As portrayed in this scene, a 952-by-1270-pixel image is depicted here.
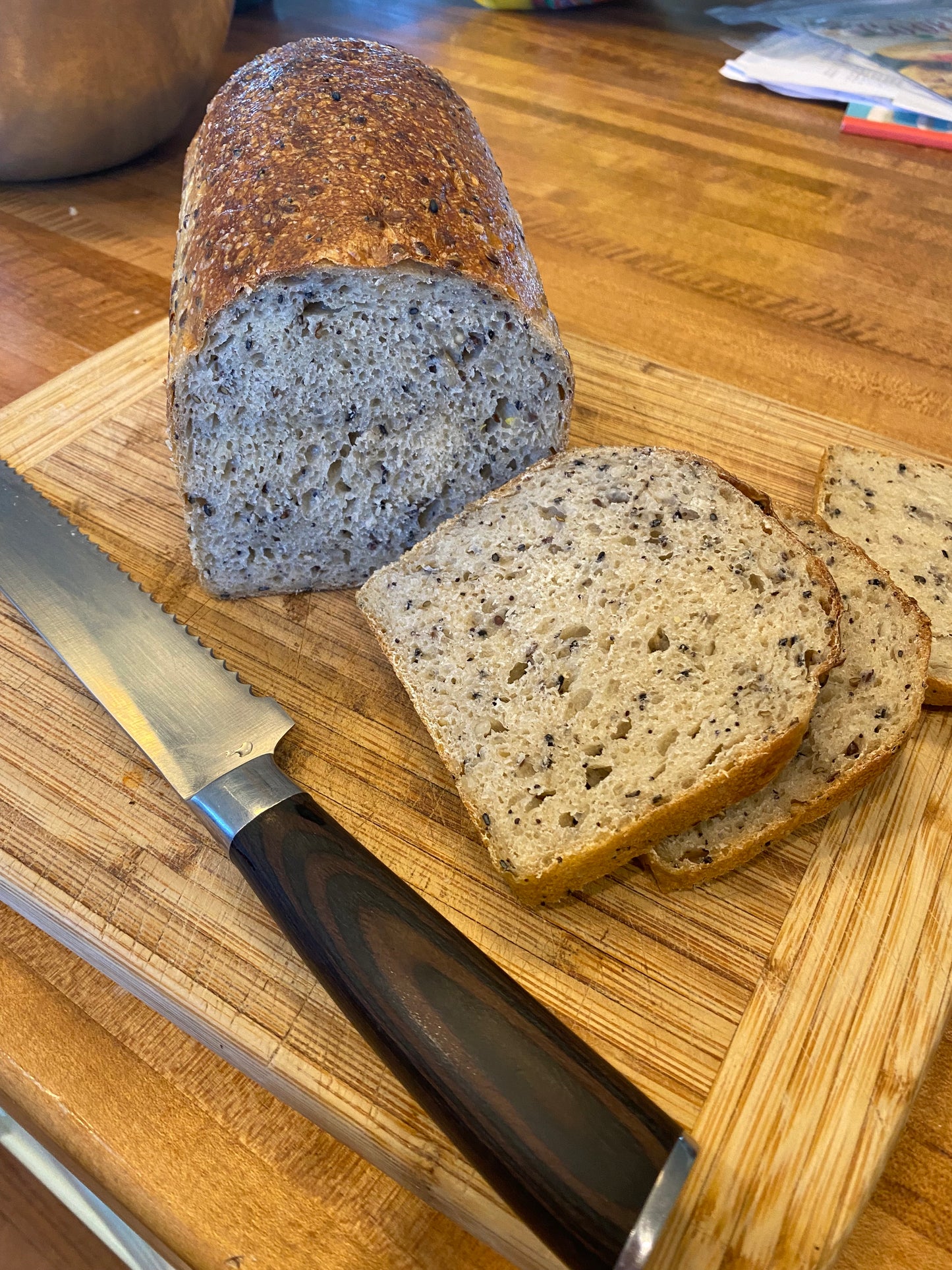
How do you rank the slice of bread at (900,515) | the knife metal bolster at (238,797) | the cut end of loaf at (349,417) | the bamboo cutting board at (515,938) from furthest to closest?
the slice of bread at (900,515) < the cut end of loaf at (349,417) < the knife metal bolster at (238,797) < the bamboo cutting board at (515,938)

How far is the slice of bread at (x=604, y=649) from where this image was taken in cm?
152

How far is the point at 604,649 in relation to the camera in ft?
5.41

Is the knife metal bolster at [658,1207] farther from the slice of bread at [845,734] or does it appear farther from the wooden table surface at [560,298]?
the slice of bread at [845,734]

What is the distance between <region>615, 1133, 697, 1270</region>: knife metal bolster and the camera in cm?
97

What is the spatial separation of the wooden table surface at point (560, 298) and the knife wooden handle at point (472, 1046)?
0.28 meters

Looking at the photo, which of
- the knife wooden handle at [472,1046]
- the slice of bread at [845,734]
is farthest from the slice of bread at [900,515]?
the knife wooden handle at [472,1046]

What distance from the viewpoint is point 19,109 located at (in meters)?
2.87

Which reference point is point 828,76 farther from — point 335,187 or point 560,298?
point 335,187

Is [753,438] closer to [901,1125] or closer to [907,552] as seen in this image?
[907,552]

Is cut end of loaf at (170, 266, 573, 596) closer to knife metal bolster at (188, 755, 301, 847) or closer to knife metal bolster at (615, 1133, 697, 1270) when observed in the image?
knife metal bolster at (188, 755, 301, 847)

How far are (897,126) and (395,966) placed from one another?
3683mm

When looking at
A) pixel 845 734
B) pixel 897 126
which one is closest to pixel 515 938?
pixel 845 734

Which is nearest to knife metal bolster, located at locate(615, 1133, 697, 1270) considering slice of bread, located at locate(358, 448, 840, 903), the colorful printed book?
slice of bread, located at locate(358, 448, 840, 903)

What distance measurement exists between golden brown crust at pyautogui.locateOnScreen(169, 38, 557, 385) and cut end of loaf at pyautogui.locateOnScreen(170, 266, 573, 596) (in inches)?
1.9
